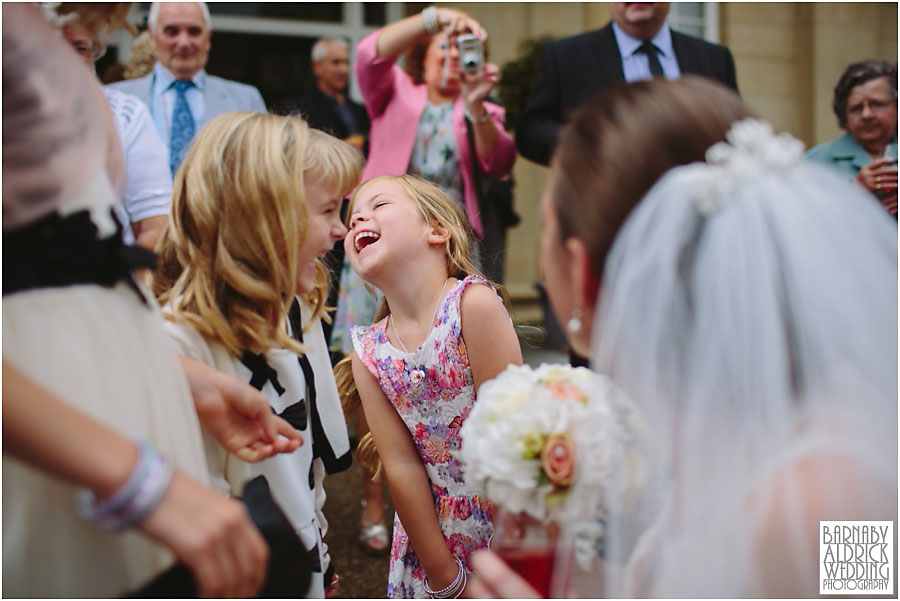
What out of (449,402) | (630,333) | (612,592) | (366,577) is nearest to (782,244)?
(630,333)

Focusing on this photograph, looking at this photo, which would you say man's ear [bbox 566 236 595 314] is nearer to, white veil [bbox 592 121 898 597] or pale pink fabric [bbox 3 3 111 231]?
white veil [bbox 592 121 898 597]

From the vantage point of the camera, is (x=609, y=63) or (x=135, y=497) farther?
(x=609, y=63)

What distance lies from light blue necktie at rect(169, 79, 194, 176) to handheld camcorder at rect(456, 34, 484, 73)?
1.36 m

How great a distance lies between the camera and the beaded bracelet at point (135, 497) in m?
1.09

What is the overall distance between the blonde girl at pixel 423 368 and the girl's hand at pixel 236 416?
89 centimetres

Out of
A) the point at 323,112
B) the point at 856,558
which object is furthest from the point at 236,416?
the point at 323,112

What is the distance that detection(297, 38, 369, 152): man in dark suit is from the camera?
4973 mm

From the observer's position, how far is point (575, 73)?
12.7 feet

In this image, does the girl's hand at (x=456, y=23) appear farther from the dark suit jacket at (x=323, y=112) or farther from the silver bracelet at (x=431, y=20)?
the dark suit jacket at (x=323, y=112)

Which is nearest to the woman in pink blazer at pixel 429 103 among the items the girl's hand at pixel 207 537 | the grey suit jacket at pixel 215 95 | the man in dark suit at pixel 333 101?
the grey suit jacket at pixel 215 95

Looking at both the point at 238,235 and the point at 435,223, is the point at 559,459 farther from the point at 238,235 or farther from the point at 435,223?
the point at 435,223

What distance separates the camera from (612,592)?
142cm

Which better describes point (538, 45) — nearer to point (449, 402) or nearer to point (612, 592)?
point (449, 402)

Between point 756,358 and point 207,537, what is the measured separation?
877mm
